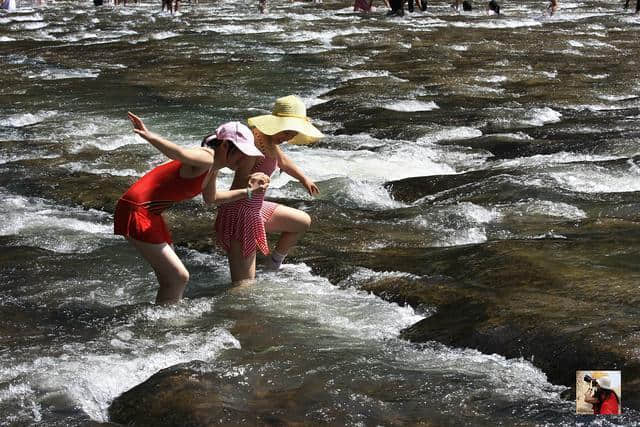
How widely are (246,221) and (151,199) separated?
81 centimetres

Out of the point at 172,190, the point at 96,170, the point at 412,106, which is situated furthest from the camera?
the point at 412,106

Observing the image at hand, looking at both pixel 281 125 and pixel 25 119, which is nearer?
pixel 281 125

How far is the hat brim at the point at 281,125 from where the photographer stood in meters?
6.86

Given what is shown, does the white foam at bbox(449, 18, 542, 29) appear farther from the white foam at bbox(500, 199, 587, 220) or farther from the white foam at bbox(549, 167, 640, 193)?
the white foam at bbox(500, 199, 587, 220)

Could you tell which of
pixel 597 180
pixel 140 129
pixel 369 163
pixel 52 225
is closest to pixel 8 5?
pixel 369 163

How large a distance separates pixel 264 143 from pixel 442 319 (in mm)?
1716

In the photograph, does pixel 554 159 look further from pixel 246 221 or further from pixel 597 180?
pixel 246 221

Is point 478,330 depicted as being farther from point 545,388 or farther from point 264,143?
point 264,143

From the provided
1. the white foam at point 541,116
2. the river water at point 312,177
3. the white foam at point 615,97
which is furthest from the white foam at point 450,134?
the white foam at point 615,97

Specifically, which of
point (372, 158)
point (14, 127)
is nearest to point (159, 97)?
point (14, 127)

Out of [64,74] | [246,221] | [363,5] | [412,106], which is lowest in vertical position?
[363,5]

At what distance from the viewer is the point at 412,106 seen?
16516 millimetres

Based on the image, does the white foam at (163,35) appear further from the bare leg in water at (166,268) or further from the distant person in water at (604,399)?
the distant person in water at (604,399)

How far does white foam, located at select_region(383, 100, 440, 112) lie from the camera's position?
16.2 metres
